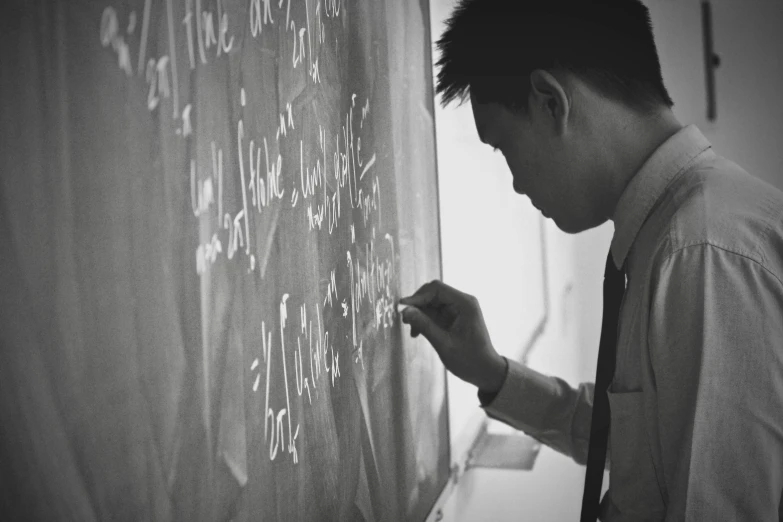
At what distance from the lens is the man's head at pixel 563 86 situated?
821 mm

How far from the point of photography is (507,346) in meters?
1.96

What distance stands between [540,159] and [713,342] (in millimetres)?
324

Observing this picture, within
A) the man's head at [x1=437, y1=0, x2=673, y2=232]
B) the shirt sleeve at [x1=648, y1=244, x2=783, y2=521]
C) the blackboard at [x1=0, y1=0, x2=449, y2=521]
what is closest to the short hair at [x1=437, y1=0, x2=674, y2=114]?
the man's head at [x1=437, y1=0, x2=673, y2=232]

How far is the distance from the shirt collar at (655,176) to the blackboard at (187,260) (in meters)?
0.32

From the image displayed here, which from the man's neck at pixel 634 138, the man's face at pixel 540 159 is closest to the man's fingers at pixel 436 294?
the man's face at pixel 540 159

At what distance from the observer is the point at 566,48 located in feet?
2.71

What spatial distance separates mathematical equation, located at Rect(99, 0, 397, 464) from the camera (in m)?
0.44

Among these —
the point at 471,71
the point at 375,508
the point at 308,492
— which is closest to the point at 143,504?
the point at 308,492

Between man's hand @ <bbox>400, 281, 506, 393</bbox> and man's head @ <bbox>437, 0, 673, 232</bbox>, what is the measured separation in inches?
10.4

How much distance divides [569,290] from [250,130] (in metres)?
2.10

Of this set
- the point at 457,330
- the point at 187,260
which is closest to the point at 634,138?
the point at 457,330

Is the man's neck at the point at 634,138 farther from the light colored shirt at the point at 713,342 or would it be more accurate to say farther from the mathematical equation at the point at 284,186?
the mathematical equation at the point at 284,186

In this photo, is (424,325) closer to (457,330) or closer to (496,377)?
(457,330)

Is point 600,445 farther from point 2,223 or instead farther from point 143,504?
point 2,223
